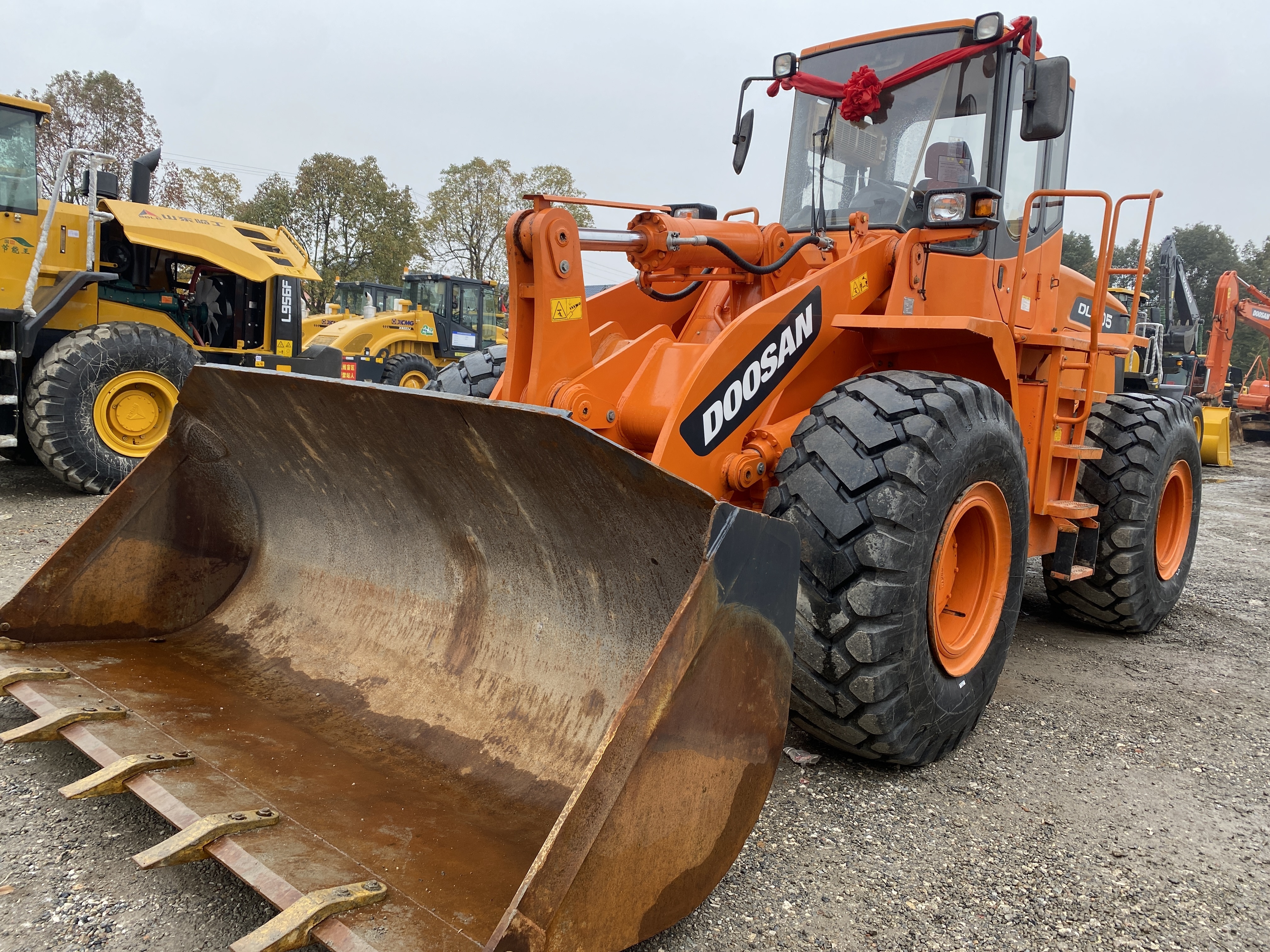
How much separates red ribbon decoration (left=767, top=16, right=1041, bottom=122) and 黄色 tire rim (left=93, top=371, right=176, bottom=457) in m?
5.68

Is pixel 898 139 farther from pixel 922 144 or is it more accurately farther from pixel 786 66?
pixel 786 66

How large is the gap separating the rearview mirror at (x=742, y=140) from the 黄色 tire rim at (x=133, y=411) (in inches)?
205

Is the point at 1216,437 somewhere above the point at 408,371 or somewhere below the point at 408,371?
below

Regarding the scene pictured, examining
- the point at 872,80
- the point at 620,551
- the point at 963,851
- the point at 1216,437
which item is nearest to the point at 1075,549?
the point at 963,851

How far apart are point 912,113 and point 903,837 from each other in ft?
9.42

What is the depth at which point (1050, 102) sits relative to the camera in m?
3.40

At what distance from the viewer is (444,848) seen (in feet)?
6.97

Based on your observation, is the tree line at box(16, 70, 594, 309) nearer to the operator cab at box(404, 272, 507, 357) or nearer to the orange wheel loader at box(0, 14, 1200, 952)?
the operator cab at box(404, 272, 507, 357)

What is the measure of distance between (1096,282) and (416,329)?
1386 cm

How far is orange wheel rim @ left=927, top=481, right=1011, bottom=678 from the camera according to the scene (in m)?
3.24

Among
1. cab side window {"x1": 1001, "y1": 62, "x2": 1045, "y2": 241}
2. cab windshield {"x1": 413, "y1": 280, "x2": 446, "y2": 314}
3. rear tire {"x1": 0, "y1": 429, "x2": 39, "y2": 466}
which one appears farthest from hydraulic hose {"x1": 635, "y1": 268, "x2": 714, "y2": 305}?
cab windshield {"x1": 413, "y1": 280, "x2": 446, "y2": 314}

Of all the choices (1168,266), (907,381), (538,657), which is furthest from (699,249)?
(1168,266)

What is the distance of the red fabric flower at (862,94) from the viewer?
12.8ft

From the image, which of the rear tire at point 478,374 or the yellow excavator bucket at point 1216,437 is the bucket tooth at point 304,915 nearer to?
the rear tire at point 478,374
